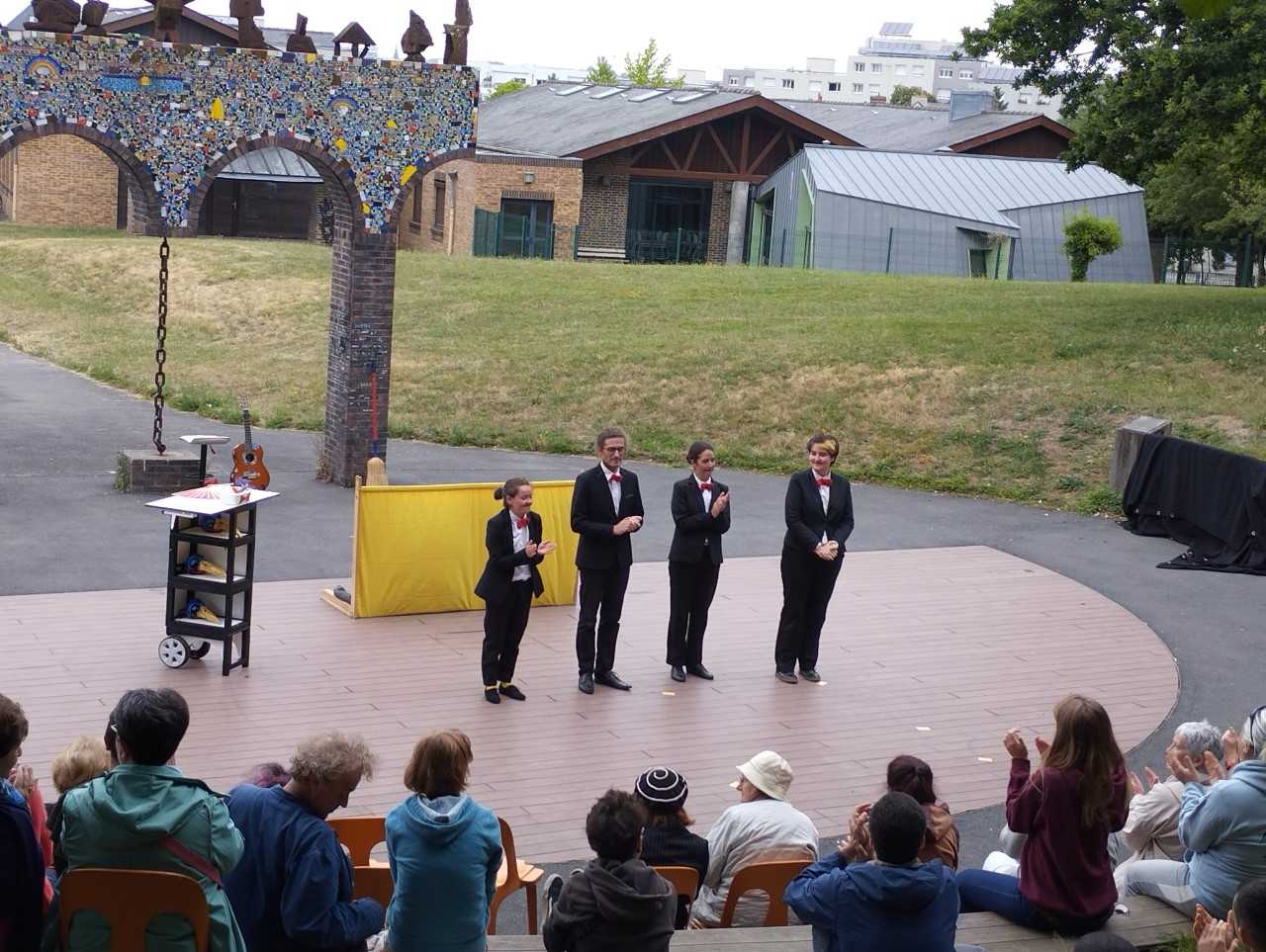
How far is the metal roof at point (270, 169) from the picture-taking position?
46031 millimetres

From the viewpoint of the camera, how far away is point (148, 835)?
504 centimetres

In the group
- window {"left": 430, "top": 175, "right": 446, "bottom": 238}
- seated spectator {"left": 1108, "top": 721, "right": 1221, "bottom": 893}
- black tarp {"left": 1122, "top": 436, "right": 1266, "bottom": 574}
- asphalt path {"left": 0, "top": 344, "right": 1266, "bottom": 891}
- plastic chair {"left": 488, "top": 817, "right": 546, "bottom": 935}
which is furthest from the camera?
window {"left": 430, "top": 175, "right": 446, "bottom": 238}

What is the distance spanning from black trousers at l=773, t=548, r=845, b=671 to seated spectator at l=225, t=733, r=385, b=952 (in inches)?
269

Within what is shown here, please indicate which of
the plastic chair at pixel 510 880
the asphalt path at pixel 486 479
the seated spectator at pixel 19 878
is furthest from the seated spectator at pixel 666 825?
the asphalt path at pixel 486 479

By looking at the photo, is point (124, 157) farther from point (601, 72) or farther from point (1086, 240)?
point (601, 72)

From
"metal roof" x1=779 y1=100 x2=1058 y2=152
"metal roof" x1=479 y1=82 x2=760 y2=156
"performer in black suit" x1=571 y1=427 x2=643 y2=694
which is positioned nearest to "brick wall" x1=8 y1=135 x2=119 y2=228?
"metal roof" x1=479 y1=82 x2=760 y2=156

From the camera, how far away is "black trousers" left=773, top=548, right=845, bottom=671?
1205 cm

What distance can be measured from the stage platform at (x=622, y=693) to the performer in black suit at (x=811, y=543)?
47 centimetres

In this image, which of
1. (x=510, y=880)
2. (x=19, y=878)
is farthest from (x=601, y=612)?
(x=19, y=878)

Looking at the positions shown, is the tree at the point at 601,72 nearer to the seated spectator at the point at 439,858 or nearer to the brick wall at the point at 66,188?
the brick wall at the point at 66,188

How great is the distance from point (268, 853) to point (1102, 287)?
30374 mm

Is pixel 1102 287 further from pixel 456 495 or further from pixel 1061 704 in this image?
pixel 1061 704

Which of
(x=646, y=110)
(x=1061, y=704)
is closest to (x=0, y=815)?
(x=1061, y=704)

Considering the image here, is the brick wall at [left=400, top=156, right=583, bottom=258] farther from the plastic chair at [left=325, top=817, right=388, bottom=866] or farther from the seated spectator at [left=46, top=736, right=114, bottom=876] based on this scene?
the seated spectator at [left=46, top=736, right=114, bottom=876]
